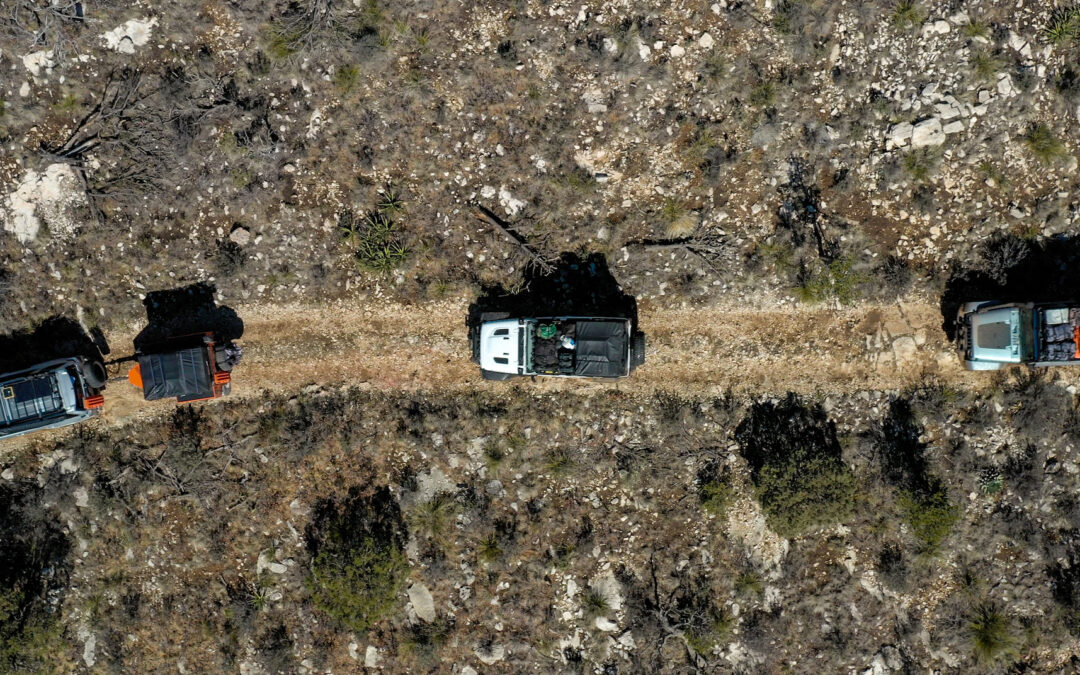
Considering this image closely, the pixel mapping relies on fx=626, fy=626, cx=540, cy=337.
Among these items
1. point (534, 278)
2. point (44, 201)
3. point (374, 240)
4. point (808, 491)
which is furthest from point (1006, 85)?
point (44, 201)

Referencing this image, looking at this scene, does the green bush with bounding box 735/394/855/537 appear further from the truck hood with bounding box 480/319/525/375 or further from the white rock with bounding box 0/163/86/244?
the white rock with bounding box 0/163/86/244

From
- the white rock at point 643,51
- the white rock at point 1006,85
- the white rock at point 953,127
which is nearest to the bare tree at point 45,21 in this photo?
the white rock at point 643,51

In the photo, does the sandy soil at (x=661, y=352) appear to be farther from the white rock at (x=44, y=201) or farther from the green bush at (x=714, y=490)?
the white rock at (x=44, y=201)

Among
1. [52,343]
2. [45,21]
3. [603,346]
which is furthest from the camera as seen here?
[52,343]

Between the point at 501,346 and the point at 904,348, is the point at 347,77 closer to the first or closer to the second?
the point at 501,346

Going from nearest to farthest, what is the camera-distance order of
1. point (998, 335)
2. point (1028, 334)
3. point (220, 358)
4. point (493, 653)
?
point (998, 335), point (1028, 334), point (220, 358), point (493, 653)

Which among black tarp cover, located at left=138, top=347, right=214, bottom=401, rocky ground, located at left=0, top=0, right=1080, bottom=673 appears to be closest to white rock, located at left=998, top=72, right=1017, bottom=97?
rocky ground, located at left=0, top=0, right=1080, bottom=673

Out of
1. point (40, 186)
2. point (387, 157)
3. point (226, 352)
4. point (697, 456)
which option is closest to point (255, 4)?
point (387, 157)
